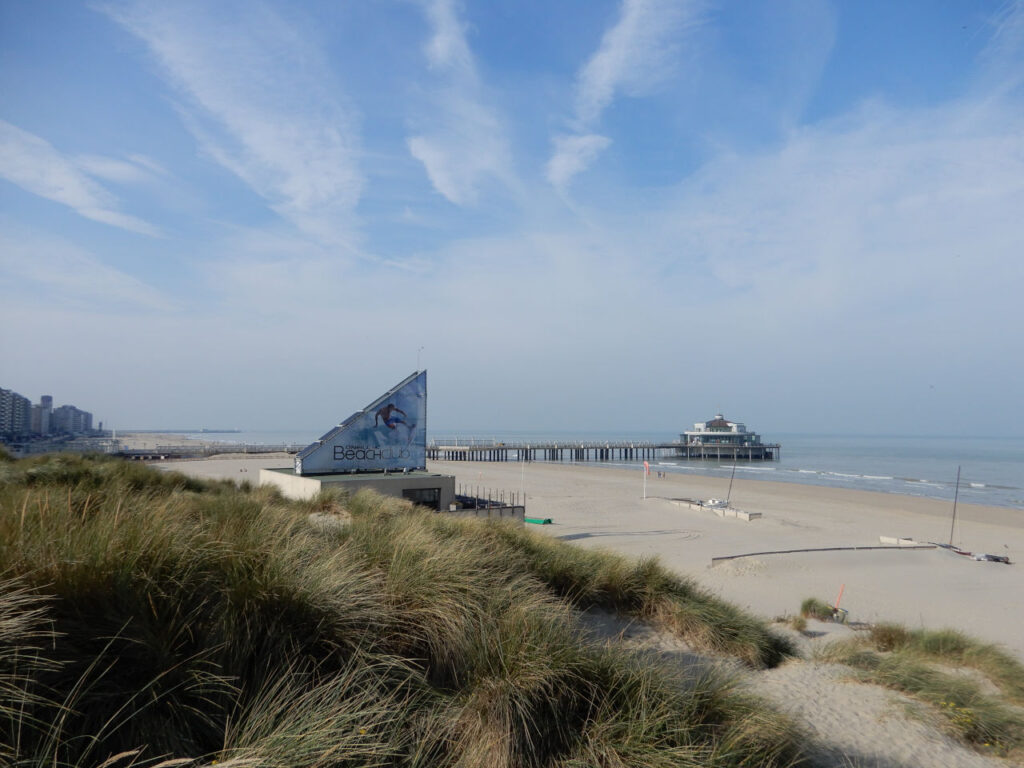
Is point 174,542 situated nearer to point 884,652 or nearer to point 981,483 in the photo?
point 884,652

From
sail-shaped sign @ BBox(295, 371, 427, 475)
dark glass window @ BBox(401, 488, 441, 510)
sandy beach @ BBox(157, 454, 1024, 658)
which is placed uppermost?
sail-shaped sign @ BBox(295, 371, 427, 475)

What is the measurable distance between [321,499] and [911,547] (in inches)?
875

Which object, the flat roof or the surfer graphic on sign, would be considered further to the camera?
the surfer graphic on sign

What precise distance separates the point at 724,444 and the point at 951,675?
331 feet

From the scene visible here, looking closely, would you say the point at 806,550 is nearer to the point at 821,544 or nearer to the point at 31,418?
the point at 821,544

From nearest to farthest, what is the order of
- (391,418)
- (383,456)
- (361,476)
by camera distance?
(361,476)
(383,456)
(391,418)

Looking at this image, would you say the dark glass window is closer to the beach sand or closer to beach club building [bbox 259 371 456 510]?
beach club building [bbox 259 371 456 510]

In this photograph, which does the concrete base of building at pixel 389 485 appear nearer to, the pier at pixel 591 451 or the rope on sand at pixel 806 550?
the rope on sand at pixel 806 550

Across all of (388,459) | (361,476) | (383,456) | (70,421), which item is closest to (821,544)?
(388,459)

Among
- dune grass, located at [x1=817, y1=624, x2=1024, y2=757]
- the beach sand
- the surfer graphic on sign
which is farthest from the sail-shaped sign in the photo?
dune grass, located at [x1=817, y1=624, x2=1024, y2=757]

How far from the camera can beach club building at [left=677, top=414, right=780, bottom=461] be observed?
4026 inches

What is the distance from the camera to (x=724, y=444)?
340 ft

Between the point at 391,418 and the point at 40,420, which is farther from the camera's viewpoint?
the point at 40,420

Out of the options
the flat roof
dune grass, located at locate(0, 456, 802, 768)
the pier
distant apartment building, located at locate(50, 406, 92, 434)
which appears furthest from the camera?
the pier
